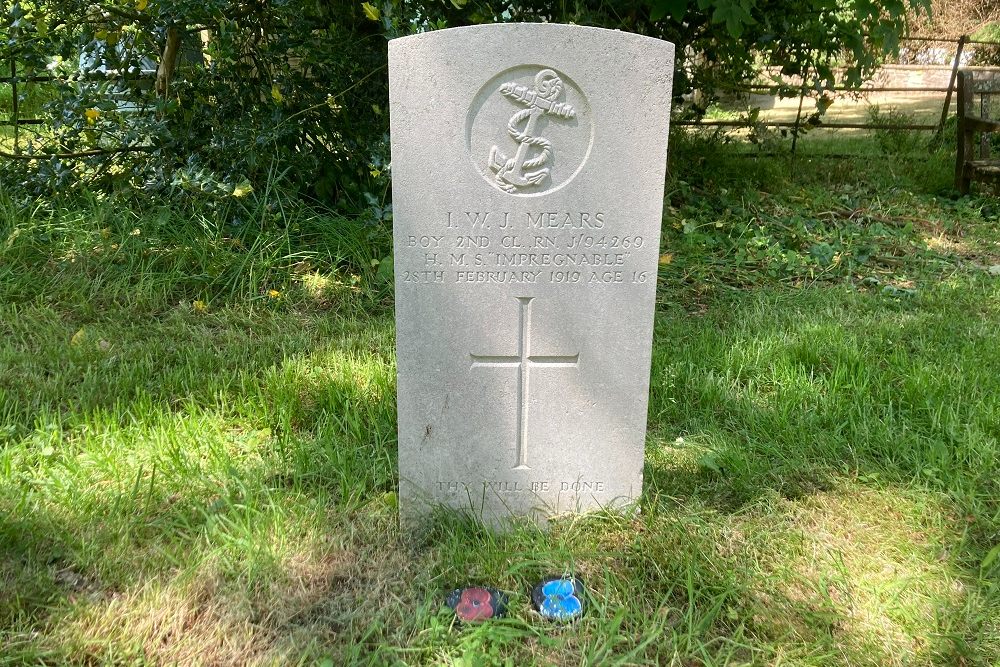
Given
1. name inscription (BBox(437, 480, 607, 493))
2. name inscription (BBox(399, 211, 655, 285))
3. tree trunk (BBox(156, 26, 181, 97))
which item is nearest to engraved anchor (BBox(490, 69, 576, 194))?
name inscription (BBox(399, 211, 655, 285))

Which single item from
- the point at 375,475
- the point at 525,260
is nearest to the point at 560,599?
the point at 375,475

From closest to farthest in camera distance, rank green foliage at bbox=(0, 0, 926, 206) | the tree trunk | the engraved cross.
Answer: the engraved cross
green foliage at bbox=(0, 0, 926, 206)
the tree trunk

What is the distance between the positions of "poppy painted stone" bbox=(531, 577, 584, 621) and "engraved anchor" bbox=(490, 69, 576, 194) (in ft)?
3.77

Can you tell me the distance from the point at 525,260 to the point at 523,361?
0.33 metres

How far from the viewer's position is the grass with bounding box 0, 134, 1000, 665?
2.08 m

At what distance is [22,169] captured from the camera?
4.93m

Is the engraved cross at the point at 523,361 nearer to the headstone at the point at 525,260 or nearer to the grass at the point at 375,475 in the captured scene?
the headstone at the point at 525,260

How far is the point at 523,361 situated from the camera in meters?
2.49

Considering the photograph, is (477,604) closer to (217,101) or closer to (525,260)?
(525,260)

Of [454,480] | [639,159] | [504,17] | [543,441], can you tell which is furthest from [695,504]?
[504,17]

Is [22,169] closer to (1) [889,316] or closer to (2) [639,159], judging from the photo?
(2) [639,159]

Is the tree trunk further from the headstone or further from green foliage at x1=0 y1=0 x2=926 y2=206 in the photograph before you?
the headstone

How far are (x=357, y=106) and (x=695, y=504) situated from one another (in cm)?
356

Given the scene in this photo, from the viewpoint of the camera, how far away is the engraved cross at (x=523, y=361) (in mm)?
2457
